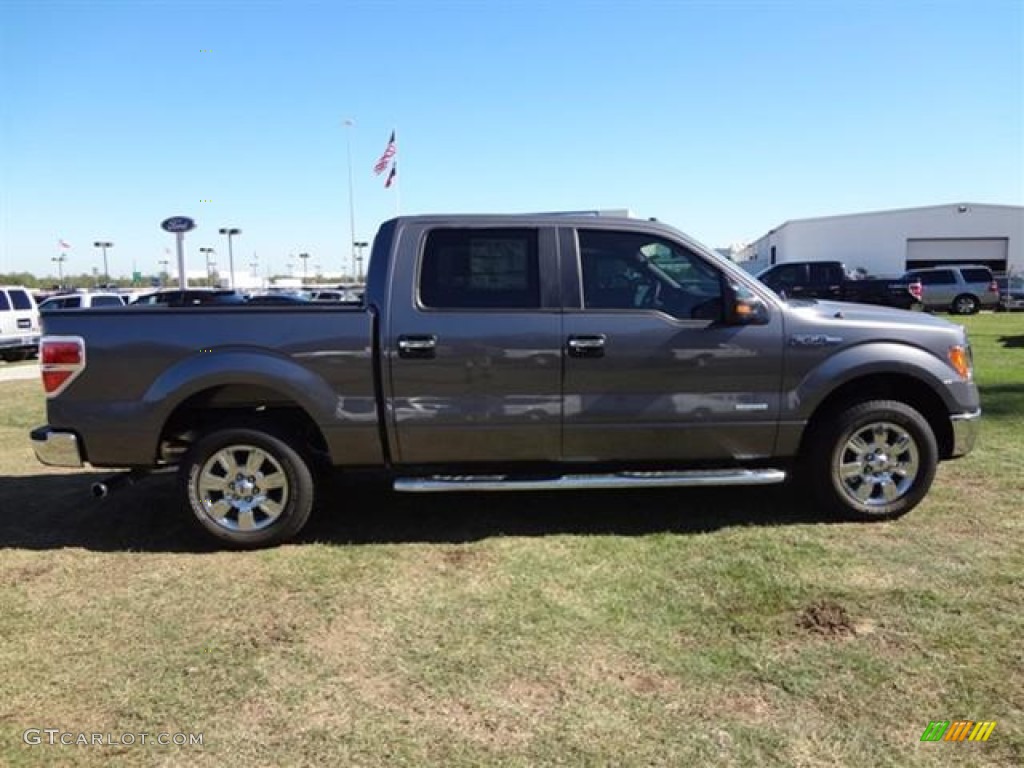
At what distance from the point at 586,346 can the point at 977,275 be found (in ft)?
102

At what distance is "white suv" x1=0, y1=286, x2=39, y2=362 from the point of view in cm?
1930

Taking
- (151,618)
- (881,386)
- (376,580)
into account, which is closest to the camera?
(151,618)

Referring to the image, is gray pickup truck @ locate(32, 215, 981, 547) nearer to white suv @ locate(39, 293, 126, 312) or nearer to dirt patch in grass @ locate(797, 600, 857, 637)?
dirt patch in grass @ locate(797, 600, 857, 637)

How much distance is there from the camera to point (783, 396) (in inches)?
199

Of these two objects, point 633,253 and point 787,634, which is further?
point 633,253

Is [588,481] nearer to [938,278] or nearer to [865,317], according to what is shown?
[865,317]

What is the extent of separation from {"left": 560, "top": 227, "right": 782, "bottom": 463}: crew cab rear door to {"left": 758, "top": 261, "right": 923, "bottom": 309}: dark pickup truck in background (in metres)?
22.2

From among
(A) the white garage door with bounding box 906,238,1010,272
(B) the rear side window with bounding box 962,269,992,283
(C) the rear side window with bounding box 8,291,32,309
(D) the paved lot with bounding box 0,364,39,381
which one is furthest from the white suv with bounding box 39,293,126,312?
(A) the white garage door with bounding box 906,238,1010,272

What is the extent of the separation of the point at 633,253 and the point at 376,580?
2.48 m

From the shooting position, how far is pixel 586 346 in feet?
16.0

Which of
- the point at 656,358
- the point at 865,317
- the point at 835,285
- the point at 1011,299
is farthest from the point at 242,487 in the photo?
the point at 1011,299

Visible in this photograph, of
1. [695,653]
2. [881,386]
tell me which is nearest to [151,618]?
[695,653]

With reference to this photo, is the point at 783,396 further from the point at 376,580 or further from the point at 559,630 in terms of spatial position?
the point at 376,580

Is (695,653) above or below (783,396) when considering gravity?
below
